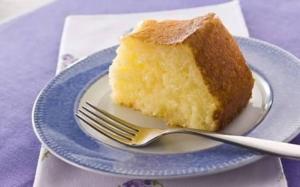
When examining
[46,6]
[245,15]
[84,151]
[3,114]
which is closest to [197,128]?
[84,151]

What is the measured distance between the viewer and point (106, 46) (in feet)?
4.16

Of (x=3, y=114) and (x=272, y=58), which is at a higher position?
(x=272, y=58)

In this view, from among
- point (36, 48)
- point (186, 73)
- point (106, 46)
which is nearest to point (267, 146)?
point (186, 73)

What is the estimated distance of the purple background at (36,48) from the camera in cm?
89

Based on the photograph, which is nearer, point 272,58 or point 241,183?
point 241,183

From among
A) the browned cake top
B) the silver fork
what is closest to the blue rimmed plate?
the silver fork

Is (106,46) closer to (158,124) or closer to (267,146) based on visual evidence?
(158,124)

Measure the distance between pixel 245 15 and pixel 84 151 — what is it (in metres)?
0.69

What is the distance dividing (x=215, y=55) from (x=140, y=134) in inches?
7.5

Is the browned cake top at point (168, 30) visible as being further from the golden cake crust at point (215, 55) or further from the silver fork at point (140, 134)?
the silver fork at point (140, 134)

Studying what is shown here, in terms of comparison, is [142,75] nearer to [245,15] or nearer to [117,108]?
[117,108]

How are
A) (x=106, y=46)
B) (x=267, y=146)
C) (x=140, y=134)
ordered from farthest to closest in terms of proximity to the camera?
1. (x=106, y=46)
2. (x=140, y=134)
3. (x=267, y=146)

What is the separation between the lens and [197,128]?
0.91 metres

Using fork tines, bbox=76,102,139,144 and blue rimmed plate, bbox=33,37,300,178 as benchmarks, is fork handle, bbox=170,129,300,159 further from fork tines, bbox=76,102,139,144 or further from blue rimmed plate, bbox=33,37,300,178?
fork tines, bbox=76,102,139,144
